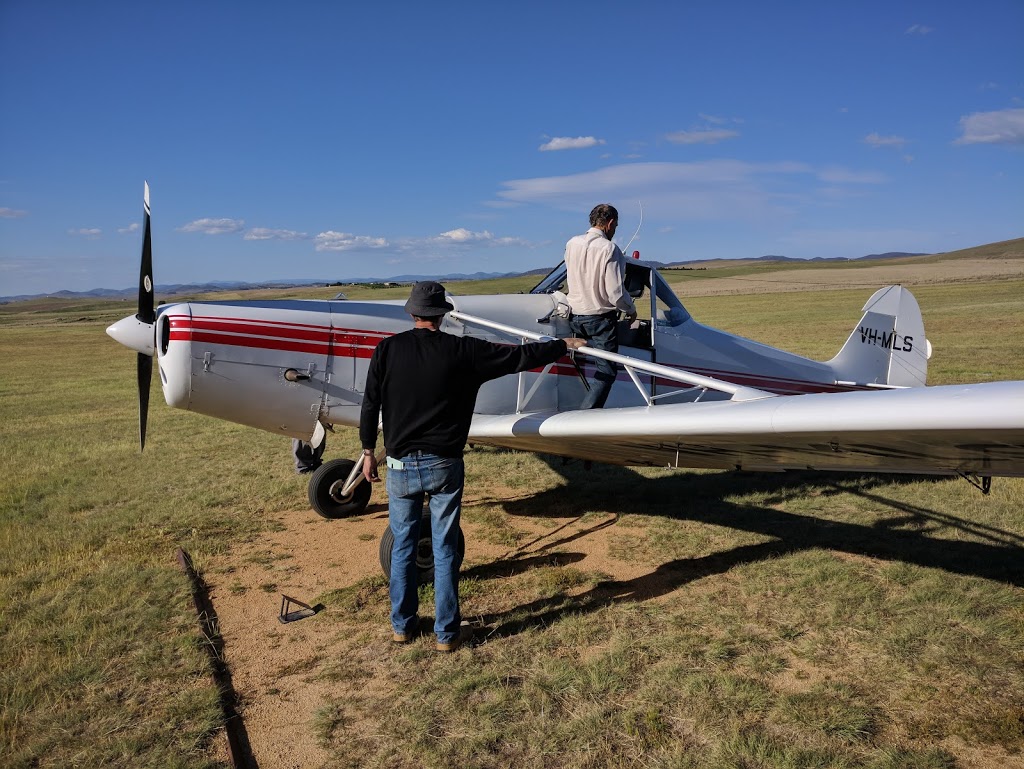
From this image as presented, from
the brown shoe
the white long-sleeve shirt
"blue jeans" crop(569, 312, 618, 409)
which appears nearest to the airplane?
"blue jeans" crop(569, 312, 618, 409)

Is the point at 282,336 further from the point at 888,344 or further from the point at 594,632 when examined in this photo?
the point at 888,344

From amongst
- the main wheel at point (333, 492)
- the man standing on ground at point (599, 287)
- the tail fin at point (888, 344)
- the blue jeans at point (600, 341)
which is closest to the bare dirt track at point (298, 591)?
the main wheel at point (333, 492)

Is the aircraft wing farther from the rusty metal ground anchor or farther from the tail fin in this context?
the tail fin

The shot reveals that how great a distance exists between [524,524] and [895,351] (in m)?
5.47

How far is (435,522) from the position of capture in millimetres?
3859

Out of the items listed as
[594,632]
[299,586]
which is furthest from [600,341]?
[299,586]

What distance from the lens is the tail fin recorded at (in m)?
8.29

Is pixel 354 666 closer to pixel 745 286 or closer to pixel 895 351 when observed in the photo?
pixel 895 351

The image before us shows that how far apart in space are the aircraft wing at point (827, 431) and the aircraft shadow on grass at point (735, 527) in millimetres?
917

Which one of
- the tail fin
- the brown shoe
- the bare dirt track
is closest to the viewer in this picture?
the bare dirt track

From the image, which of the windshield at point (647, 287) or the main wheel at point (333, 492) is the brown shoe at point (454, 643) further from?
the windshield at point (647, 287)

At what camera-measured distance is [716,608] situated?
171 inches

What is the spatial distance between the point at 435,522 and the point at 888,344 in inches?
277

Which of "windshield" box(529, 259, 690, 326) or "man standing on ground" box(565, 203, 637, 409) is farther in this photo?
"windshield" box(529, 259, 690, 326)
